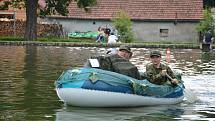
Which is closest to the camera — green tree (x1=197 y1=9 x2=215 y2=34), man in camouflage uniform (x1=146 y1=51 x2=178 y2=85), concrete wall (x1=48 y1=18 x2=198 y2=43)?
man in camouflage uniform (x1=146 y1=51 x2=178 y2=85)

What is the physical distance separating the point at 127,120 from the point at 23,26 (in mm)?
A: 54673

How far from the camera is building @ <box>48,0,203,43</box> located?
69.8 metres

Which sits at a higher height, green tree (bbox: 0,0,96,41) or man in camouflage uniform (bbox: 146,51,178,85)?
green tree (bbox: 0,0,96,41)

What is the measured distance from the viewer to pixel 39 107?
17094mm

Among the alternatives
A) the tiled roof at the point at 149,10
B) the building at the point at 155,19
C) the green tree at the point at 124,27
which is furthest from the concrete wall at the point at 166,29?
the green tree at the point at 124,27

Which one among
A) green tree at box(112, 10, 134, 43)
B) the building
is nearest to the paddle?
green tree at box(112, 10, 134, 43)

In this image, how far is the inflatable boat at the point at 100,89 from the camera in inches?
653

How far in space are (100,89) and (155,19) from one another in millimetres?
53476

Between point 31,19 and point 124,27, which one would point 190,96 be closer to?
point 31,19

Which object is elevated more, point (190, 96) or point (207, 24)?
point (207, 24)

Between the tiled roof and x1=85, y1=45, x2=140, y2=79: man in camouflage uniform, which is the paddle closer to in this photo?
x1=85, y1=45, x2=140, y2=79: man in camouflage uniform

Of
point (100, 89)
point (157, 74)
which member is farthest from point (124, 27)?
point (100, 89)

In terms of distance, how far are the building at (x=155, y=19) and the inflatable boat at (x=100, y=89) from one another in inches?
2070

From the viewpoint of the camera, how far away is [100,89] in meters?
16.7
